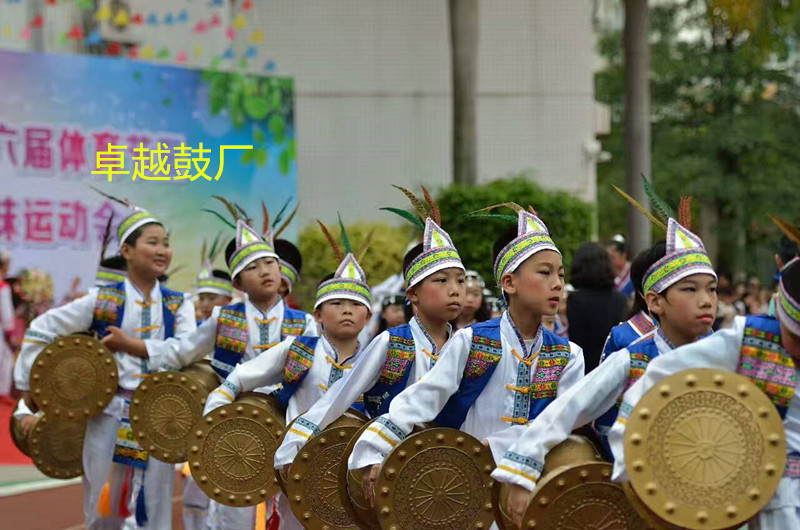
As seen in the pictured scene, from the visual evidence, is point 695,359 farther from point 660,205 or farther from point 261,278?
point 261,278

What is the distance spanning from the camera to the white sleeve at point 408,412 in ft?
18.5

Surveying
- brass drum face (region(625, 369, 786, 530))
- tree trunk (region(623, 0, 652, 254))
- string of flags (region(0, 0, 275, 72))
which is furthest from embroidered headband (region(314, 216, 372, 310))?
string of flags (region(0, 0, 275, 72))

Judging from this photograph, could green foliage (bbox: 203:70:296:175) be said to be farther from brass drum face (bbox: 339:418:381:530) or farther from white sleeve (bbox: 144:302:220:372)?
brass drum face (bbox: 339:418:381:530)

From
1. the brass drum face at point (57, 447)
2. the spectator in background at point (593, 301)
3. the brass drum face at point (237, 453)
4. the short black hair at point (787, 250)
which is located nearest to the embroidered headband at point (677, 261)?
the short black hair at point (787, 250)

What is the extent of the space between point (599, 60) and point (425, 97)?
70.9 ft

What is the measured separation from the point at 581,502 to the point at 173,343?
4408 millimetres

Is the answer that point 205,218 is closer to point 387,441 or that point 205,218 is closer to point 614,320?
point 614,320

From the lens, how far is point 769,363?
179 inches

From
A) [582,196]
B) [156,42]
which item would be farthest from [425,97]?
[156,42]

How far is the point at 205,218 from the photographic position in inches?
635

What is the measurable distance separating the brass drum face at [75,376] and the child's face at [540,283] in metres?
3.69

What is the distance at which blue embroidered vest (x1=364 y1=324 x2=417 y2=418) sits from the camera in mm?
6441

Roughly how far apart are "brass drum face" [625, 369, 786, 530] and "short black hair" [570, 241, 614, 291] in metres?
4.69

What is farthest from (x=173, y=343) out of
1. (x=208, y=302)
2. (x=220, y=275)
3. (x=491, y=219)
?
(x=491, y=219)
